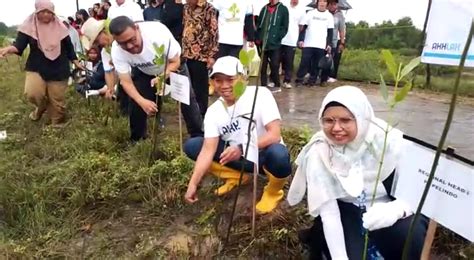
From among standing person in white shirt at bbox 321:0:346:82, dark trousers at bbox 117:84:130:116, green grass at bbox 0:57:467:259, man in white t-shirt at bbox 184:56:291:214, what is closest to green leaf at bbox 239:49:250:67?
man in white t-shirt at bbox 184:56:291:214

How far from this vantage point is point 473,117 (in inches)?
236

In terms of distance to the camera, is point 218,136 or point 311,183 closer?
point 311,183

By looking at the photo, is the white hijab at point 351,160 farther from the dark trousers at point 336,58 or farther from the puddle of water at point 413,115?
the dark trousers at point 336,58

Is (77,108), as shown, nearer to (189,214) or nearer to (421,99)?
(189,214)

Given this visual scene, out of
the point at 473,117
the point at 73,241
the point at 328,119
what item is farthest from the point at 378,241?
the point at 473,117

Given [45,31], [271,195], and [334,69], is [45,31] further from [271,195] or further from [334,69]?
[334,69]

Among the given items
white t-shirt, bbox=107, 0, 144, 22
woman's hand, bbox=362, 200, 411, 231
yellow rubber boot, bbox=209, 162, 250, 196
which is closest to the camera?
woman's hand, bbox=362, 200, 411, 231

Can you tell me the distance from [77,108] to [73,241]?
3.18 m

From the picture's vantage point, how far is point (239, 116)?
2.95 m

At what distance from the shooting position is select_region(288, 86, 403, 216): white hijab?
2.29 meters

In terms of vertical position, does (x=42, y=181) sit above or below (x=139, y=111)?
below

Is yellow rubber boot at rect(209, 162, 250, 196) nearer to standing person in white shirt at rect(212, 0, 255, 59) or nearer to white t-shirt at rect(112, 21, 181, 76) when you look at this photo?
white t-shirt at rect(112, 21, 181, 76)

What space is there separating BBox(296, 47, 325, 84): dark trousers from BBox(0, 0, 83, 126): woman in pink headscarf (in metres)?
3.43

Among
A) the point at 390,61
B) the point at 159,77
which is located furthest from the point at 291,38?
the point at 390,61
